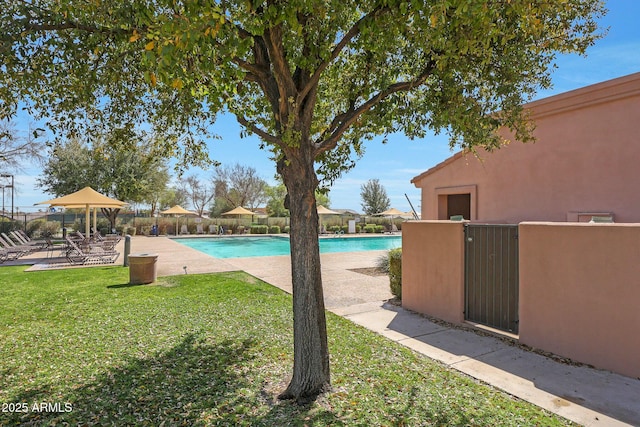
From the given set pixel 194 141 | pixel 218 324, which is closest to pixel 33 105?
pixel 194 141

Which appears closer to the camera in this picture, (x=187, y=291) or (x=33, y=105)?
(x=33, y=105)

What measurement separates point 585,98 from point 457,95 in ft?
14.5

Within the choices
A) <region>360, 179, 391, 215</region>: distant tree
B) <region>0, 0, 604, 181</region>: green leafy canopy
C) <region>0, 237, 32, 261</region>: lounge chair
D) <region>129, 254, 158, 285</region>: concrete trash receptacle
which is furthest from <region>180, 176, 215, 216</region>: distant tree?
<region>0, 0, 604, 181</region>: green leafy canopy

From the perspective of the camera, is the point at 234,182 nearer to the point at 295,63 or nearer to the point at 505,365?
the point at 295,63

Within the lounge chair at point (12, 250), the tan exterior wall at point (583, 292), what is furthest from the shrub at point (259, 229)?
the tan exterior wall at point (583, 292)

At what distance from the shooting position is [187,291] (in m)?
8.80

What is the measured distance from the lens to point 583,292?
4.82 m

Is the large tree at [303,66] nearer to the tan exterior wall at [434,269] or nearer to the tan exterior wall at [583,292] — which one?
the tan exterior wall at [583,292]

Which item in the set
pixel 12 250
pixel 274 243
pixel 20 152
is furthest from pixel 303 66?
pixel 20 152

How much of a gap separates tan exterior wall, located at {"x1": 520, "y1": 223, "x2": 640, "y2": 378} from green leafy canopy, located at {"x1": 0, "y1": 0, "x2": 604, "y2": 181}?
1709mm

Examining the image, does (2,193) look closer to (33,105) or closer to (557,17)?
(33,105)

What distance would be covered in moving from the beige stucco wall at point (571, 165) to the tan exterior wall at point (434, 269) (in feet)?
6.27

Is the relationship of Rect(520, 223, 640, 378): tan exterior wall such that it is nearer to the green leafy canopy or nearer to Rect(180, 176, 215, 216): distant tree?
the green leafy canopy

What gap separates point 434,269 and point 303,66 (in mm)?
4965
